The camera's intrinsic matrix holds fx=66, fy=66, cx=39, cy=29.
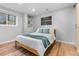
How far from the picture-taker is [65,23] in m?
3.47

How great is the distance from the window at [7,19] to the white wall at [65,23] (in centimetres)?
232

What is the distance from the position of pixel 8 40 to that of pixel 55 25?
2.83m

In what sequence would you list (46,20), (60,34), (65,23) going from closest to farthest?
(65,23)
(60,34)
(46,20)

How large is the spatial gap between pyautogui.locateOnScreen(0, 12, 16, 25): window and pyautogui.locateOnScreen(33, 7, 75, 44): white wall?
232 cm

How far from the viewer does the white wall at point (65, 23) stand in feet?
10.5

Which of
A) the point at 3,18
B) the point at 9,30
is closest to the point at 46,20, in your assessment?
the point at 9,30

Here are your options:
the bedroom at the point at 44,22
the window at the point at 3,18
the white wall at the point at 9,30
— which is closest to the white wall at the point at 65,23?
the bedroom at the point at 44,22

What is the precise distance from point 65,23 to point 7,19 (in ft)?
10.6

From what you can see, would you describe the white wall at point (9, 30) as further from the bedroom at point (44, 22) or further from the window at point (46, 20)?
the window at point (46, 20)

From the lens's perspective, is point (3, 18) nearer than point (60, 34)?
Yes

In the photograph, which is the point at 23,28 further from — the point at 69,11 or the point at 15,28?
the point at 69,11

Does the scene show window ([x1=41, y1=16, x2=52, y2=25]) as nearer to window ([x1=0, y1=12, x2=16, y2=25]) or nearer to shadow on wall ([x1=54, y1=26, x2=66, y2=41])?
shadow on wall ([x1=54, y1=26, x2=66, y2=41])

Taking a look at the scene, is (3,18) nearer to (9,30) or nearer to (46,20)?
(9,30)

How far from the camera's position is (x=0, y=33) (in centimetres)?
321
